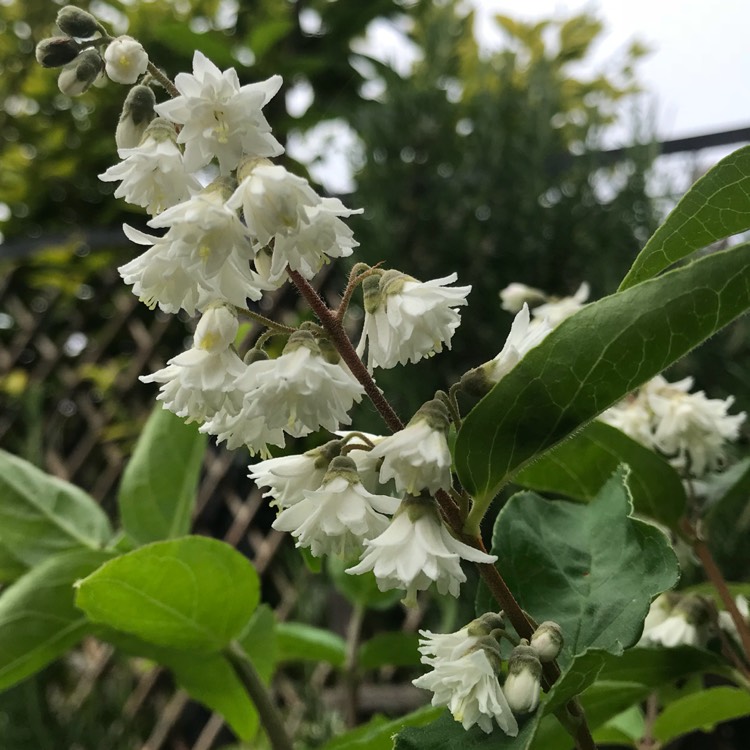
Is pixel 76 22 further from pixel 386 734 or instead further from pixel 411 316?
pixel 386 734

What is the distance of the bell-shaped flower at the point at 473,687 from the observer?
0.35m

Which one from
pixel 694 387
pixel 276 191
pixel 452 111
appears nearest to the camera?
pixel 276 191

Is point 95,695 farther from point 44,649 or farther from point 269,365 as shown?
point 269,365

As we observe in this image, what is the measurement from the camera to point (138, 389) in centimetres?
212

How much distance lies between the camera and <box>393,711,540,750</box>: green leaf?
0.35 metres

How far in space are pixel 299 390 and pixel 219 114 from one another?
0.46ft

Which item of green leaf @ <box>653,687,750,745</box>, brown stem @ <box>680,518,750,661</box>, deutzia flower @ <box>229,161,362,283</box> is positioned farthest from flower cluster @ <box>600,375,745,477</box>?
deutzia flower @ <box>229,161,362,283</box>

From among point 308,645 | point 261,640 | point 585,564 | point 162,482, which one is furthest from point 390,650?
point 585,564

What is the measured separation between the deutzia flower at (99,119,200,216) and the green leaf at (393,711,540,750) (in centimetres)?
29

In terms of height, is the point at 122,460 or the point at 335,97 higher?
the point at 335,97

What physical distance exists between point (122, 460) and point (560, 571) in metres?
1.74

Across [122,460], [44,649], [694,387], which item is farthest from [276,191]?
[122,460]

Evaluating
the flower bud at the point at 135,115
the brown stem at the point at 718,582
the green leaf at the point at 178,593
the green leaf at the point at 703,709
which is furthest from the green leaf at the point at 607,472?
the flower bud at the point at 135,115

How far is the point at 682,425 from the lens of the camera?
2.21 ft
